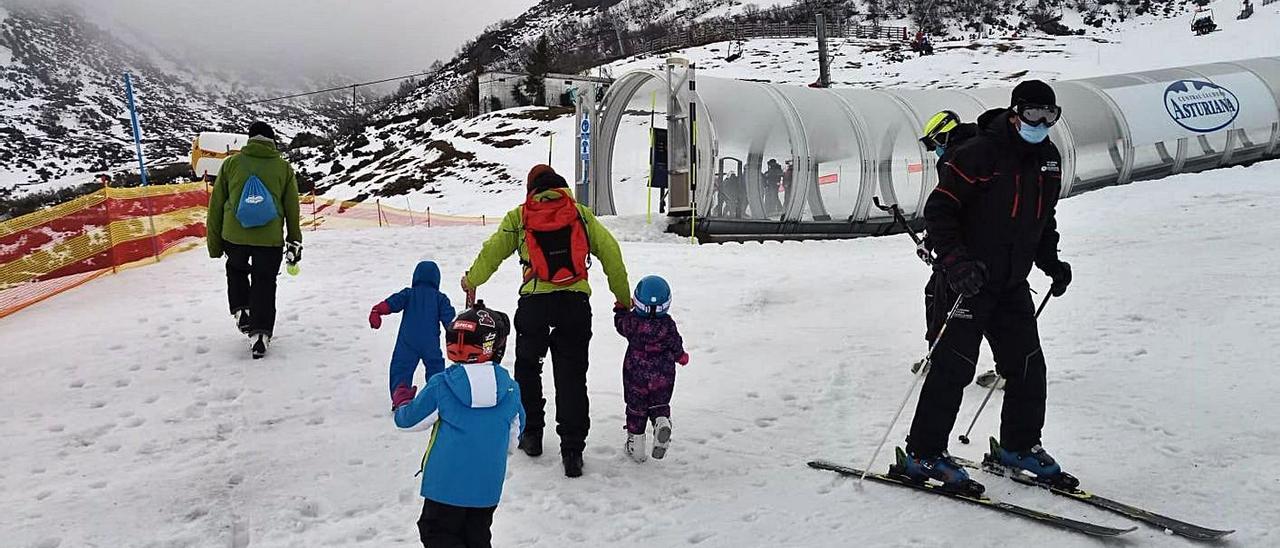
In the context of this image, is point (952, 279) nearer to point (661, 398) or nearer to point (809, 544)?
point (809, 544)

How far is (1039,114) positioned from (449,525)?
3003 mm

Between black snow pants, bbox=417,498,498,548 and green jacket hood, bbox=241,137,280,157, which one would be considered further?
green jacket hood, bbox=241,137,280,157

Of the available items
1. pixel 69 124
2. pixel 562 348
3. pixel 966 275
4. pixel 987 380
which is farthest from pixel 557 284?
pixel 69 124

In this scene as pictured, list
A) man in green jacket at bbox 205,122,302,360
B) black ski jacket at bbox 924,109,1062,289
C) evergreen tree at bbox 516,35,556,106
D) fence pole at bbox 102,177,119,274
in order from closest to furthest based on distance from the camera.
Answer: black ski jacket at bbox 924,109,1062,289, man in green jacket at bbox 205,122,302,360, fence pole at bbox 102,177,119,274, evergreen tree at bbox 516,35,556,106

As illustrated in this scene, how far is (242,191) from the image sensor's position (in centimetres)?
633

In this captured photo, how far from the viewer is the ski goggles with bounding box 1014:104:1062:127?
3727mm

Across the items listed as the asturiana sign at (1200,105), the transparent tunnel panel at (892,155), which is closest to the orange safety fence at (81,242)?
the transparent tunnel panel at (892,155)

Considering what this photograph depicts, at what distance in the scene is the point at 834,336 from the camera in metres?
7.50

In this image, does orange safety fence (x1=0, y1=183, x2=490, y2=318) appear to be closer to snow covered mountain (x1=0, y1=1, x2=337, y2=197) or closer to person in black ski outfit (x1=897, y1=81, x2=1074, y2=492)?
person in black ski outfit (x1=897, y1=81, x2=1074, y2=492)

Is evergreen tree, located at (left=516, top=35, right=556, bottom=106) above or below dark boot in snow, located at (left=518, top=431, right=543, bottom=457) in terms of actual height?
above

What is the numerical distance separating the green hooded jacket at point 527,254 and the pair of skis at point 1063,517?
161 centimetres

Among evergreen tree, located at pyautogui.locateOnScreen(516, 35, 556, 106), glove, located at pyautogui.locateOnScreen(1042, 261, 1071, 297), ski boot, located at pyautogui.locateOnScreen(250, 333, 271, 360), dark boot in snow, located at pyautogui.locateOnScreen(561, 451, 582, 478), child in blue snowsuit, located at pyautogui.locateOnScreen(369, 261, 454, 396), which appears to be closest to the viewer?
glove, located at pyautogui.locateOnScreen(1042, 261, 1071, 297)

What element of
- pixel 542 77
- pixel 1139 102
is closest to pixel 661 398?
pixel 1139 102

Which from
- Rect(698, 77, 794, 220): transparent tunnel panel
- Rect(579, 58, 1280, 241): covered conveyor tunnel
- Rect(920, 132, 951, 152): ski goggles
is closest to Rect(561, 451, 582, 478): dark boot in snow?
Rect(920, 132, 951, 152): ski goggles
